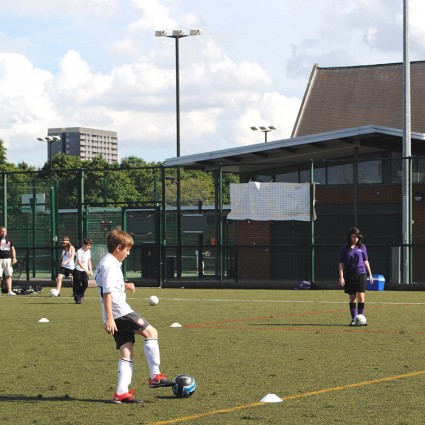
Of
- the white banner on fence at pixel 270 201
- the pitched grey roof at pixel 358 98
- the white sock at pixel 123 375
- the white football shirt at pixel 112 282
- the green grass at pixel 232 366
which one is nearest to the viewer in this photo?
the green grass at pixel 232 366

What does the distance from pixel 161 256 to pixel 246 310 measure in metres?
11.8

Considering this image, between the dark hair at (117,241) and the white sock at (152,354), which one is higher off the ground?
the dark hair at (117,241)

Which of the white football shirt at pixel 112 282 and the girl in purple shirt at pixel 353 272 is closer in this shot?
the white football shirt at pixel 112 282

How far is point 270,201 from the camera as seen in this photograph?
3306cm

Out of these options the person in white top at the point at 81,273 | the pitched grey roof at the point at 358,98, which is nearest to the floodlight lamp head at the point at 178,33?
the pitched grey roof at the point at 358,98

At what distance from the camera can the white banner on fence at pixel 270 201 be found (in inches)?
1280

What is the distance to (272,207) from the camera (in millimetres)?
33000

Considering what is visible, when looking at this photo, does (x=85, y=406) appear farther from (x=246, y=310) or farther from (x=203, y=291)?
(x=203, y=291)

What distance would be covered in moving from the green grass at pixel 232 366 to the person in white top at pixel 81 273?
2.58 m

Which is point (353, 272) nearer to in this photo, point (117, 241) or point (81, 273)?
point (117, 241)

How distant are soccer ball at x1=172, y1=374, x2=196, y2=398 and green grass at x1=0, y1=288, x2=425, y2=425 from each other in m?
0.09

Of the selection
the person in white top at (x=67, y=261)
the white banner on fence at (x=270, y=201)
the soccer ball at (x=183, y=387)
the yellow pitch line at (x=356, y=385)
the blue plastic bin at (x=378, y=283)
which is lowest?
the blue plastic bin at (x=378, y=283)

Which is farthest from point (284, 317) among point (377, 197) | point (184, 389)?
point (377, 197)

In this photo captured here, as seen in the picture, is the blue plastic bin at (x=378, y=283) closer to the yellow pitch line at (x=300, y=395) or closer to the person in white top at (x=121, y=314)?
the yellow pitch line at (x=300, y=395)
